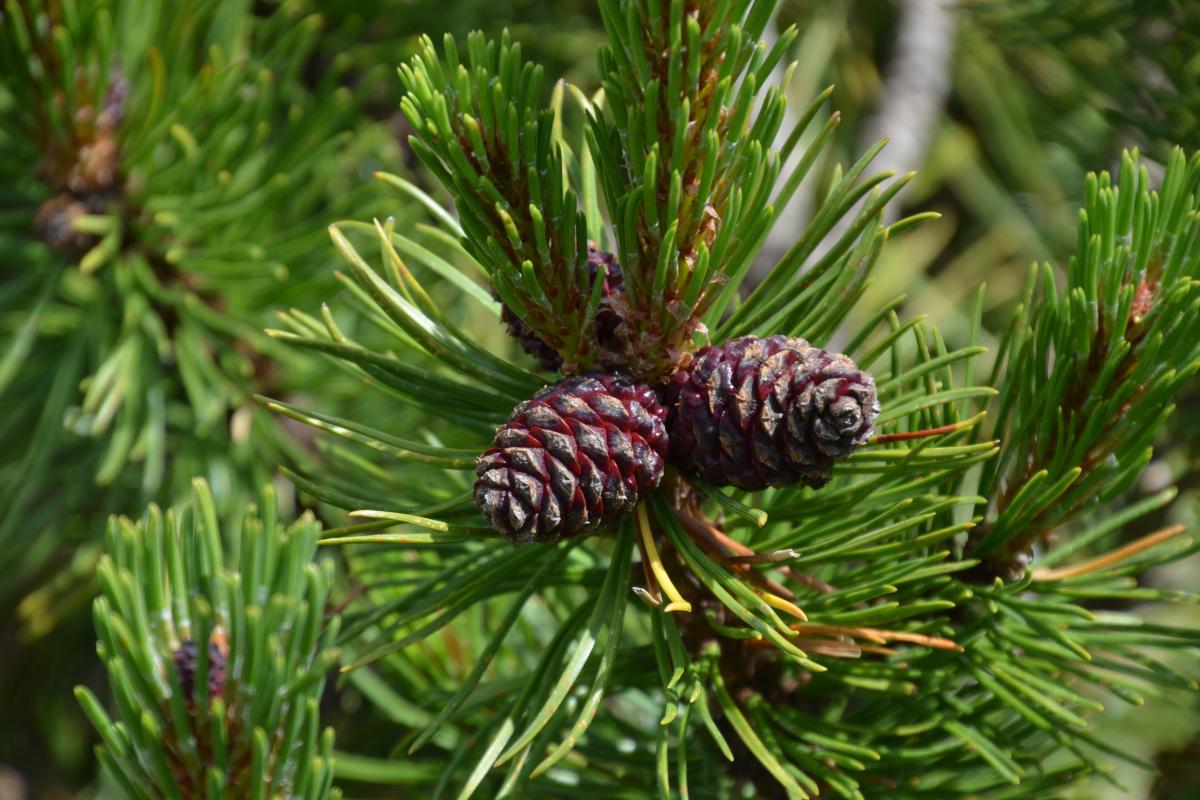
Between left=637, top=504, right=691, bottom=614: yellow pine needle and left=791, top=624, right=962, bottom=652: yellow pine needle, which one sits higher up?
left=637, top=504, right=691, bottom=614: yellow pine needle

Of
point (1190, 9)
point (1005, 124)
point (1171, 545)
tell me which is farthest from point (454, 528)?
point (1005, 124)

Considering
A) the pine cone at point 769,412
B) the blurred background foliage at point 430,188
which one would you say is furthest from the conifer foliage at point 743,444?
the blurred background foliage at point 430,188

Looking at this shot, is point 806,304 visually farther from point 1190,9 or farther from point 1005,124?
point 1005,124

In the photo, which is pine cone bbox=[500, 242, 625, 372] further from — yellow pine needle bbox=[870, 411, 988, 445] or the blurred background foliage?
the blurred background foliage

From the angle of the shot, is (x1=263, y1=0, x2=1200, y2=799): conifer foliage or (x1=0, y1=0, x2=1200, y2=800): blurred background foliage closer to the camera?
(x1=263, y1=0, x2=1200, y2=799): conifer foliage

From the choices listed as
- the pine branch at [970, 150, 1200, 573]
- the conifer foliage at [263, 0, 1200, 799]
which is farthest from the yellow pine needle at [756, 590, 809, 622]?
the pine branch at [970, 150, 1200, 573]

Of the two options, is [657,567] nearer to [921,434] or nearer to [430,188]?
[921,434]

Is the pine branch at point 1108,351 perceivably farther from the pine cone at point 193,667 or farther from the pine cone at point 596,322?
the pine cone at point 193,667
